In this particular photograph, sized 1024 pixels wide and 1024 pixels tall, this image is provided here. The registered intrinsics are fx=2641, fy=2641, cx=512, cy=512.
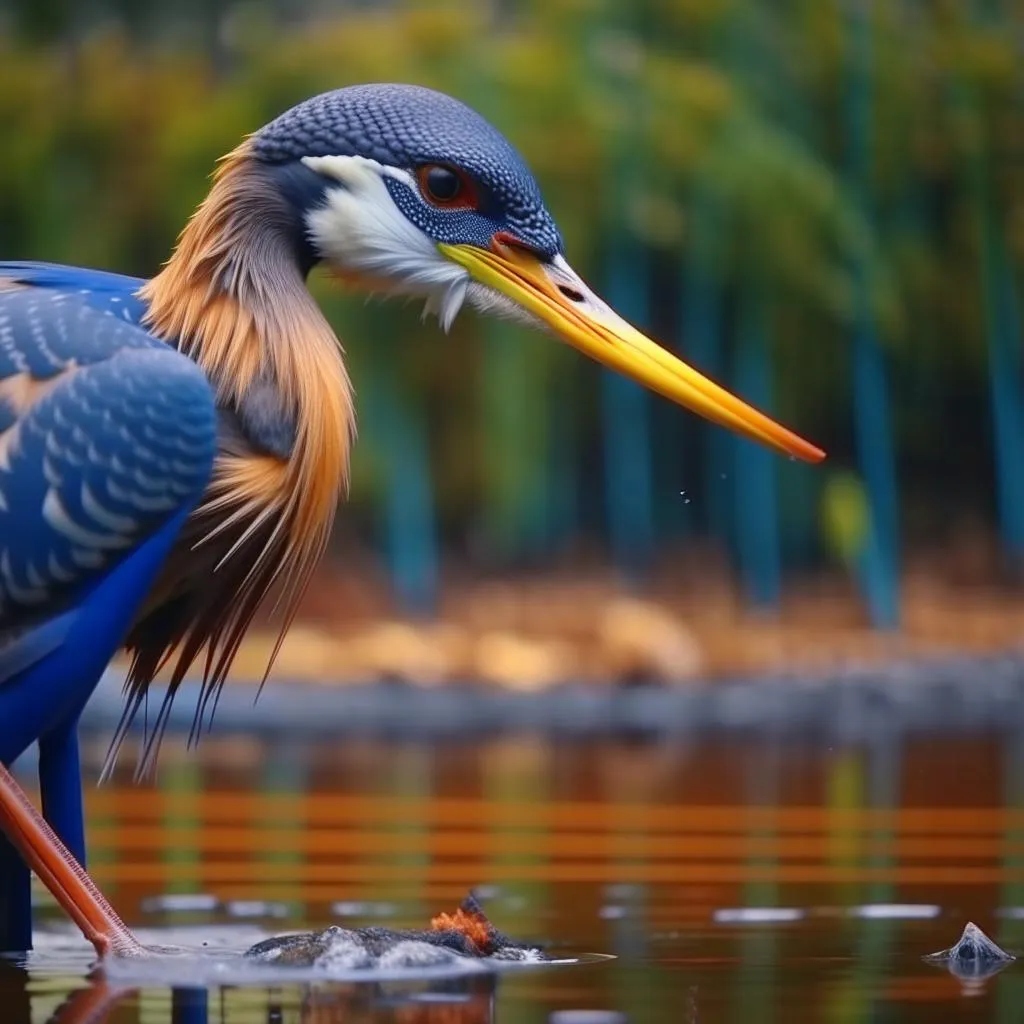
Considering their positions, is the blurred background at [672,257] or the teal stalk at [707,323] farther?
the teal stalk at [707,323]

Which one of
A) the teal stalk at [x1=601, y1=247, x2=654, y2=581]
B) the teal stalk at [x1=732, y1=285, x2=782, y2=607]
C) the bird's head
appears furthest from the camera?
the teal stalk at [x1=601, y1=247, x2=654, y2=581]

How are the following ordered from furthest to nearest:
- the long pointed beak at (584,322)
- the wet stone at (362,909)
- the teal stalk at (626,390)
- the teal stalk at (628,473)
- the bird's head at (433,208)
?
the teal stalk at (628,473), the teal stalk at (626,390), the wet stone at (362,909), the bird's head at (433,208), the long pointed beak at (584,322)

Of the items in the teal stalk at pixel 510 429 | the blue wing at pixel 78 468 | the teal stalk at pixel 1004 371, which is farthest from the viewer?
the teal stalk at pixel 1004 371

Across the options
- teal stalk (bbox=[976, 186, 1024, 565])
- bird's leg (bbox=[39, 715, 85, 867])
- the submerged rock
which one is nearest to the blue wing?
bird's leg (bbox=[39, 715, 85, 867])

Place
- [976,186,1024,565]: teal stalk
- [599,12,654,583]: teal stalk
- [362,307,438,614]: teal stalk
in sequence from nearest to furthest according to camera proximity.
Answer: [362,307,438,614]: teal stalk → [599,12,654,583]: teal stalk → [976,186,1024,565]: teal stalk

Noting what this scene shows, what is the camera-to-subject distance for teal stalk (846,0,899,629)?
25.1 meters

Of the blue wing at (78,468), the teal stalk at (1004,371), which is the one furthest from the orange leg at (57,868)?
the teal stalk at (1004,371)

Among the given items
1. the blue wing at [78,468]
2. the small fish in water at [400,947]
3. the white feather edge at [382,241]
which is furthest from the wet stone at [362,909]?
the white feather edge at [382,241]

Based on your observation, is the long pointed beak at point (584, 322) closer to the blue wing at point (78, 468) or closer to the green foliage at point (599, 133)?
the blue wing at point (78, 468)

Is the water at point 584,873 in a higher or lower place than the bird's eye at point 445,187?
lower

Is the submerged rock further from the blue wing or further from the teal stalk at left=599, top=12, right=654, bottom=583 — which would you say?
the teal stalk at left=599, top=12, right=654, bottom=583

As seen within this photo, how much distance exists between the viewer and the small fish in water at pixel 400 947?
5.96 m

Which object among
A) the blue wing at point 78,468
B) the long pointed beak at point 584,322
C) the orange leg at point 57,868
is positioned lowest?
the orange leg at point 57,868

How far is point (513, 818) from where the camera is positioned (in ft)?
33.6
